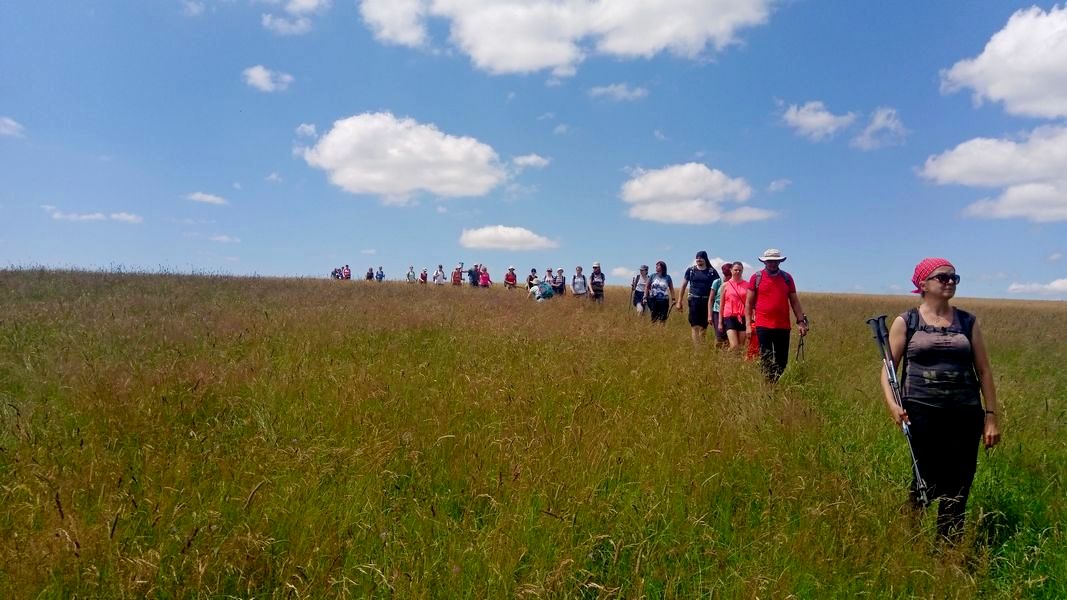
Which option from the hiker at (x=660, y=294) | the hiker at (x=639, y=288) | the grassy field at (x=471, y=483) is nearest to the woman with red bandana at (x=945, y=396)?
the grassy field at (x=471, y=483)

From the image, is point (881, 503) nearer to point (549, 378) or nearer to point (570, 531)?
point (570, 531)

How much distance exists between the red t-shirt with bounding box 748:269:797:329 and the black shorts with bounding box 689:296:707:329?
2.47 m

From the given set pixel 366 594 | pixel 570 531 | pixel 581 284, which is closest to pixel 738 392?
pixel 570 531

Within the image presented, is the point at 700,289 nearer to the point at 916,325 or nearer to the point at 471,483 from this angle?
the point at 916,325

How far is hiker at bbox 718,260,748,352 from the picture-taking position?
26.1ft

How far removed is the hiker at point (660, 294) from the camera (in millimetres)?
Result: 11344

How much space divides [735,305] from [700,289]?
1237 millimetres

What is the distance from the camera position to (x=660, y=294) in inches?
447

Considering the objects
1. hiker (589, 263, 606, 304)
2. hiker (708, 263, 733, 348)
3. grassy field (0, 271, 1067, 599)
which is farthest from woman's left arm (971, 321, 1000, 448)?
hiker (589, 263, 606, 304)

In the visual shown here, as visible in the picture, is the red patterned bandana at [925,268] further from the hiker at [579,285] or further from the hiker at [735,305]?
the hiker at [579,285]

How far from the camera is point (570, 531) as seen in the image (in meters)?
2.78

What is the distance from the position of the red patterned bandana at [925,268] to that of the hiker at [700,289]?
5473mm

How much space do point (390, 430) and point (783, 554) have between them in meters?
2.44

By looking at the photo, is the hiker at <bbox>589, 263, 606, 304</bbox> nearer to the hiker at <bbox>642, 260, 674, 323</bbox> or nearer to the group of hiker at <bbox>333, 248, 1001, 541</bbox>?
the hiker at <bbox>642, 260, 674, 323</bbox>
